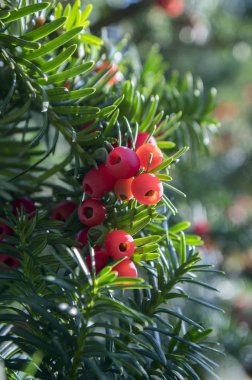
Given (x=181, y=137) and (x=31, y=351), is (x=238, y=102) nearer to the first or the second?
(x=181, y=137)

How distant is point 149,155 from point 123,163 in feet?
0.11

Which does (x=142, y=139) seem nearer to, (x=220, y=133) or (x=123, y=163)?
(x=123, y=163)

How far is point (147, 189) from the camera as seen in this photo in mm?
493

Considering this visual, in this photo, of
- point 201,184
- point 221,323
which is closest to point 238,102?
point 201,184

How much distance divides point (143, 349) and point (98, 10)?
1061mm

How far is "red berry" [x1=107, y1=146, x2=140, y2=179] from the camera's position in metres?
0.50

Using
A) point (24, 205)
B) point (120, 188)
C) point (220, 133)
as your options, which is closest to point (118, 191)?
point (120, 188)

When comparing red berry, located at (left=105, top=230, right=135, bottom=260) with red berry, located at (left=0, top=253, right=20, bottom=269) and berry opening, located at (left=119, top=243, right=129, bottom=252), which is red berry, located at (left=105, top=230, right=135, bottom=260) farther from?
red berry, located at (left=0, top=253, right=20, bottom=269)

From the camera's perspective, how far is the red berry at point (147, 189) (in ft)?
1.62

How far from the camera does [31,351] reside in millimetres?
483

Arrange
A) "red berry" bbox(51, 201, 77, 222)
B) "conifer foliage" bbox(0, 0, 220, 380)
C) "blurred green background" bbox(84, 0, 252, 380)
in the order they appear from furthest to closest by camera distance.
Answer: "blurred green background" bbox(84, 0, 252, 380) → "red berry" bbox(51, 201, 77, 222) → "conifer foliage" bbox(0, 0, 220, 380)

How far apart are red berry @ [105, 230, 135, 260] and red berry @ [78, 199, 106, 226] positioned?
1.2 inches

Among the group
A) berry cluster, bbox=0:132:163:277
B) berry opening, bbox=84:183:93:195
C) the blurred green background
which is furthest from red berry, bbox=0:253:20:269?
the blurred green background

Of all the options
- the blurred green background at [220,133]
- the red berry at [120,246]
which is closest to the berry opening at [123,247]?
the red berry at [120,246]
